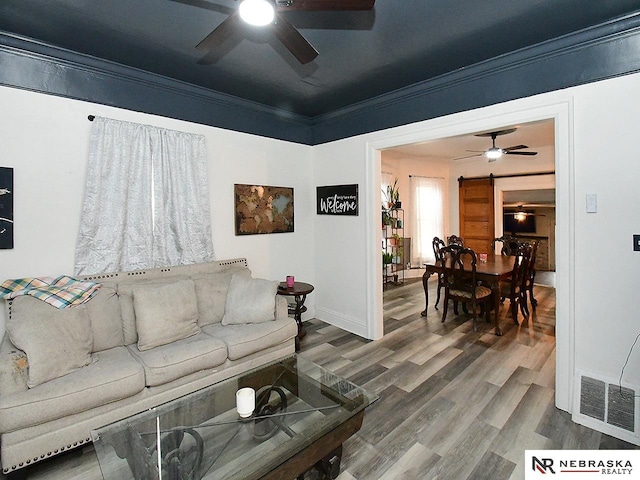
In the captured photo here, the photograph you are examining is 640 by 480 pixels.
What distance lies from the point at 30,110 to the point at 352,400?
3186mm

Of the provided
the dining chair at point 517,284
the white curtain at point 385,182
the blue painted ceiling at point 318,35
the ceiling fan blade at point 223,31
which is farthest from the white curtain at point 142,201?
the white curtain at point 385,182

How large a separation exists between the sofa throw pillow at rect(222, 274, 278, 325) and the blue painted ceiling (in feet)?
6.62

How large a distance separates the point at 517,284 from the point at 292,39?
4.09m

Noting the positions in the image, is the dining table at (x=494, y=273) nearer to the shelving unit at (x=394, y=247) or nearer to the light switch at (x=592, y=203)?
the light switch at (x=592, y=203)

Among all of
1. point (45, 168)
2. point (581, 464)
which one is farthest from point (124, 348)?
point (581, 464)

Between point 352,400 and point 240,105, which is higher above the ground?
point 240,105

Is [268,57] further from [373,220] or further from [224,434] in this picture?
[224,434]

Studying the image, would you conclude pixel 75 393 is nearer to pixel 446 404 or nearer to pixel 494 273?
pixel 446 404

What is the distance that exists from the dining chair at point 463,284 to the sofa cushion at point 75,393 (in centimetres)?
359

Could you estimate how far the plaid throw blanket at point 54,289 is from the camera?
7.29ft

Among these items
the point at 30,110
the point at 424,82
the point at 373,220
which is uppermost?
the point at 424,82

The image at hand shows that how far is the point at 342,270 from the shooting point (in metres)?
4.16

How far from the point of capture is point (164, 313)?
2555 mm

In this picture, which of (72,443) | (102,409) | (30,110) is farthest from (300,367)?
(30,110)
